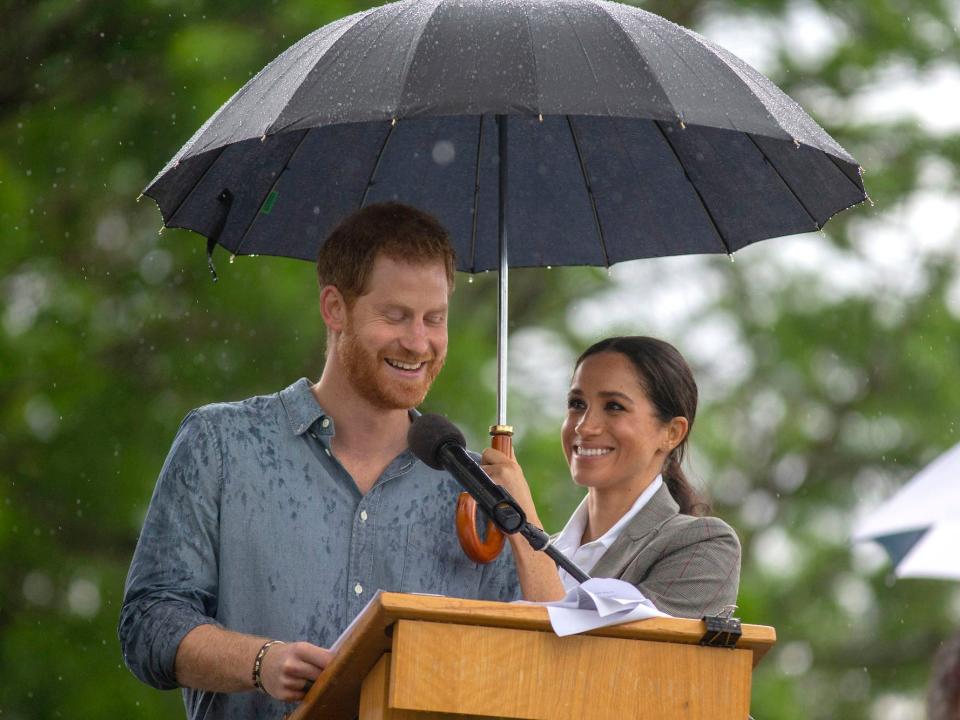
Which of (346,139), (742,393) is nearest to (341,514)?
Answer: (346,139)

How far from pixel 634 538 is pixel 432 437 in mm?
1219

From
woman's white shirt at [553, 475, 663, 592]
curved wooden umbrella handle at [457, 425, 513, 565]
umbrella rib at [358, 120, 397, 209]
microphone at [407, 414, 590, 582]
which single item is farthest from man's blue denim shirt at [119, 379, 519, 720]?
umbrella rib at [358, 120, 397, 209]

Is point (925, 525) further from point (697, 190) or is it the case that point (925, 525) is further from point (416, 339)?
point (697, 190)

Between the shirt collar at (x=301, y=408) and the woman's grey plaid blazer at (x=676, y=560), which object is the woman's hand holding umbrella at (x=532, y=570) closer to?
the shirt collar at (x=301, y=408)

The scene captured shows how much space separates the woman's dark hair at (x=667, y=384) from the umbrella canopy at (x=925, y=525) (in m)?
2.17

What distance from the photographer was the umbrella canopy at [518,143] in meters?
3.67

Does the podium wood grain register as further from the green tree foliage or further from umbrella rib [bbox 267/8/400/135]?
the green tree foliage

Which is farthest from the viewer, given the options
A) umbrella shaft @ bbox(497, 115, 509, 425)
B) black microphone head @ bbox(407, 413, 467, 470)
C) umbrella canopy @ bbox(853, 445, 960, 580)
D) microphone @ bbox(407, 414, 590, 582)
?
umbrella shaft @ bbox(497, 115, 509, 425)

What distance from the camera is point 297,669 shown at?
10.6 feet

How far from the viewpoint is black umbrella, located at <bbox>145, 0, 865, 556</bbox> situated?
12.0ft

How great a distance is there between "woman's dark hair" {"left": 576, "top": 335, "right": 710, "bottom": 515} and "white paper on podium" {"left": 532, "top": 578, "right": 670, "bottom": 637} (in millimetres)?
2011

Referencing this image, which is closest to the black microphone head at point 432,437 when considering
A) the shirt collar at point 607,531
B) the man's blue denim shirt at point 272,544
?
the man's blue denim shirt at point 272,544

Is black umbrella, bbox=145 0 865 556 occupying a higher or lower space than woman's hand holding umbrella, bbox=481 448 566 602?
higher

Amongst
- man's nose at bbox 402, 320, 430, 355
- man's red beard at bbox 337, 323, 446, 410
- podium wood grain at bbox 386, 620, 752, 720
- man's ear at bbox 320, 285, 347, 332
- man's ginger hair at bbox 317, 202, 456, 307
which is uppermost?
man's ginger hair at bbox 317, 202, 456, 307
